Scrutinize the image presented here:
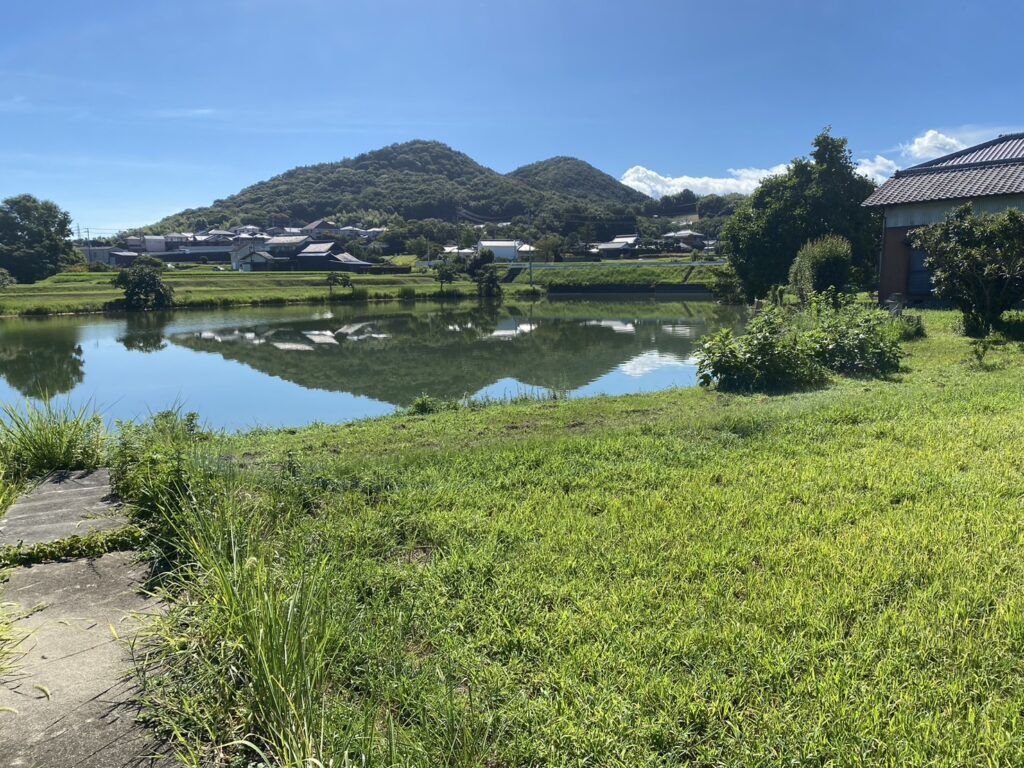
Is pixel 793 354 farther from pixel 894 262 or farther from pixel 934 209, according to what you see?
pixel 934 209

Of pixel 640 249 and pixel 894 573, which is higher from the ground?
pixel 640 249

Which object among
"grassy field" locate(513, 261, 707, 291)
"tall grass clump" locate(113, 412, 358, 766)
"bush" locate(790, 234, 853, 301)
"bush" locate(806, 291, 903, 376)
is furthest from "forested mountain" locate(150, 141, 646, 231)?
"tall grass clump" locate(113, 412, 358, 766)

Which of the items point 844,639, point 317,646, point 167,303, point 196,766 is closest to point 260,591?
point 317,646

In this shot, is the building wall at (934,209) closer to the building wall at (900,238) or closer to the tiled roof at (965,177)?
the building wall at (900,238)

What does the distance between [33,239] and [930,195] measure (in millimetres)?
58470

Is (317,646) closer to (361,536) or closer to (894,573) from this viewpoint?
(361,536)

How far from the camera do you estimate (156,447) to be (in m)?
4.33

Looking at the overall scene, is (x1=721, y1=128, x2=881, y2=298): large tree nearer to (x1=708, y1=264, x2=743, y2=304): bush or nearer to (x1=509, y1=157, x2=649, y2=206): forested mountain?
(x1=708, y1=264, x2=743, y2=304): bush

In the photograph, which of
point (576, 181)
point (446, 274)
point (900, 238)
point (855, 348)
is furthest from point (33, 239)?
point (576, 181)

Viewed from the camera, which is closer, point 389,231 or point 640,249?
point 640,249

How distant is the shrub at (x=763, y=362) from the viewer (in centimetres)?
938

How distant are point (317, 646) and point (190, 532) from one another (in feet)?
4.29

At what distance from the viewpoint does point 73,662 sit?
2396mm

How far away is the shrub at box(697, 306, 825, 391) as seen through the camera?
9.38 meters
